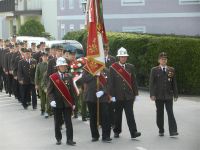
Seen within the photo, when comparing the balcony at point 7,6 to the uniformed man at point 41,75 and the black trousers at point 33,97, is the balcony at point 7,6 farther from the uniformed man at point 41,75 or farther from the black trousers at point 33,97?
the uniformed man at point 41,75

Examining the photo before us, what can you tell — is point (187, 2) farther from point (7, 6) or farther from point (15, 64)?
point (7, 6)

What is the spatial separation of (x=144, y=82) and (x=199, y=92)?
3.08 metres

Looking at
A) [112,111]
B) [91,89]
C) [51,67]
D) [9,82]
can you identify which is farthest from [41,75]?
[9,82]

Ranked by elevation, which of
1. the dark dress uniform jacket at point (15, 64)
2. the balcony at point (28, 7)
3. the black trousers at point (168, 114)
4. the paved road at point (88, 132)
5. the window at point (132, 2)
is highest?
the window at point (132, 2)

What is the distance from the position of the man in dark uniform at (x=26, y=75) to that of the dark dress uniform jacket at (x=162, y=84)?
601cm

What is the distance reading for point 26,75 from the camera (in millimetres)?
19281

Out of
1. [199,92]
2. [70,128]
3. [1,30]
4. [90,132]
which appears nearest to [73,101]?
[70,128]

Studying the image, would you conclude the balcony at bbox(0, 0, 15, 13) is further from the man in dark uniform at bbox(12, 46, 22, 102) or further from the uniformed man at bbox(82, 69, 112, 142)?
the uniformed man at bbox(82, 69, 112, 142)

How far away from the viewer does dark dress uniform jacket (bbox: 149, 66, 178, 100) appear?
13.9 meters

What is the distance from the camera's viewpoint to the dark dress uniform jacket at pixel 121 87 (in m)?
13.7

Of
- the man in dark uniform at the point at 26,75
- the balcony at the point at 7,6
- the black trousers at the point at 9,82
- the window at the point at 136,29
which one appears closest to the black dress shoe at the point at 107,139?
the man in dark uniform at the point at 26,75

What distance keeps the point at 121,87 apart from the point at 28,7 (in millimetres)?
41263

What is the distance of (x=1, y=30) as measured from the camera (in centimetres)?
6128

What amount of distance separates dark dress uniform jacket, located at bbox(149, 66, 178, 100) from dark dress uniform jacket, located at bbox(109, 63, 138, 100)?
1.48 feet
